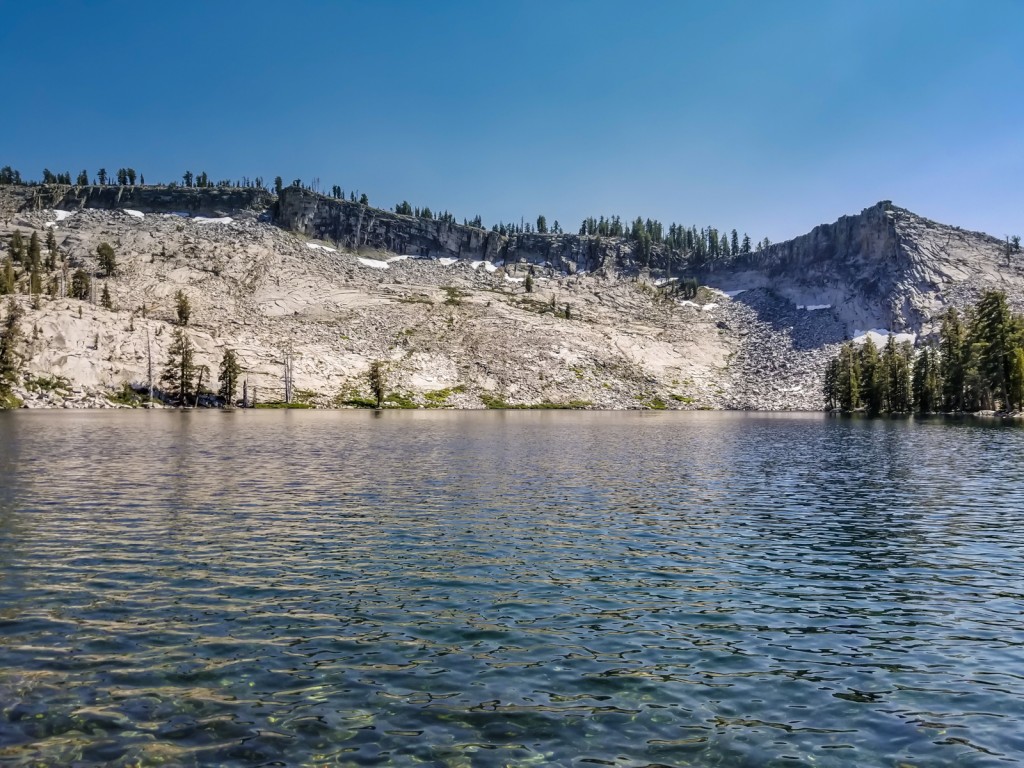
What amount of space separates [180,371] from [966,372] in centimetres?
20058

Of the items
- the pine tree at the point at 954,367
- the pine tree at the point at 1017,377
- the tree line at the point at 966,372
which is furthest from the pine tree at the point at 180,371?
the pine tree at the point at 1017,377

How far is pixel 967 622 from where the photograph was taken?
822 inches

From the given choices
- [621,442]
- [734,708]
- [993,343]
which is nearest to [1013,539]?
[734,708]

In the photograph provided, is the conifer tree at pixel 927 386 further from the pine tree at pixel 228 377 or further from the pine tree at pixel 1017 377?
the pine tree at pixel 228 377

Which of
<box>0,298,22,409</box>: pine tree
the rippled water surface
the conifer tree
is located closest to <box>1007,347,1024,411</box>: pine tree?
the conifer tree

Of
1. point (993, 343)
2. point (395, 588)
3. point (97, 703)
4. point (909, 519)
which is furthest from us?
point (993, 343)

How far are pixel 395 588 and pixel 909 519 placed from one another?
29015mm

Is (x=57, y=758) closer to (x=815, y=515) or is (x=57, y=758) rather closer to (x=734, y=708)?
(x=734, y=708)

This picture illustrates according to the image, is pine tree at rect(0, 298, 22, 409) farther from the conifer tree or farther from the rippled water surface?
the conifer tree

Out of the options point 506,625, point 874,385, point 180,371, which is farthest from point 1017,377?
point 180,371

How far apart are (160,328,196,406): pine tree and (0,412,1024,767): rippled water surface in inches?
5640

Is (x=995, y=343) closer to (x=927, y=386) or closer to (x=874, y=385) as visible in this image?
(x=927, y=386)

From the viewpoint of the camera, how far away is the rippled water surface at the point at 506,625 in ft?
44.7

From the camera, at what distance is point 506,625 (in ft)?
66.3
